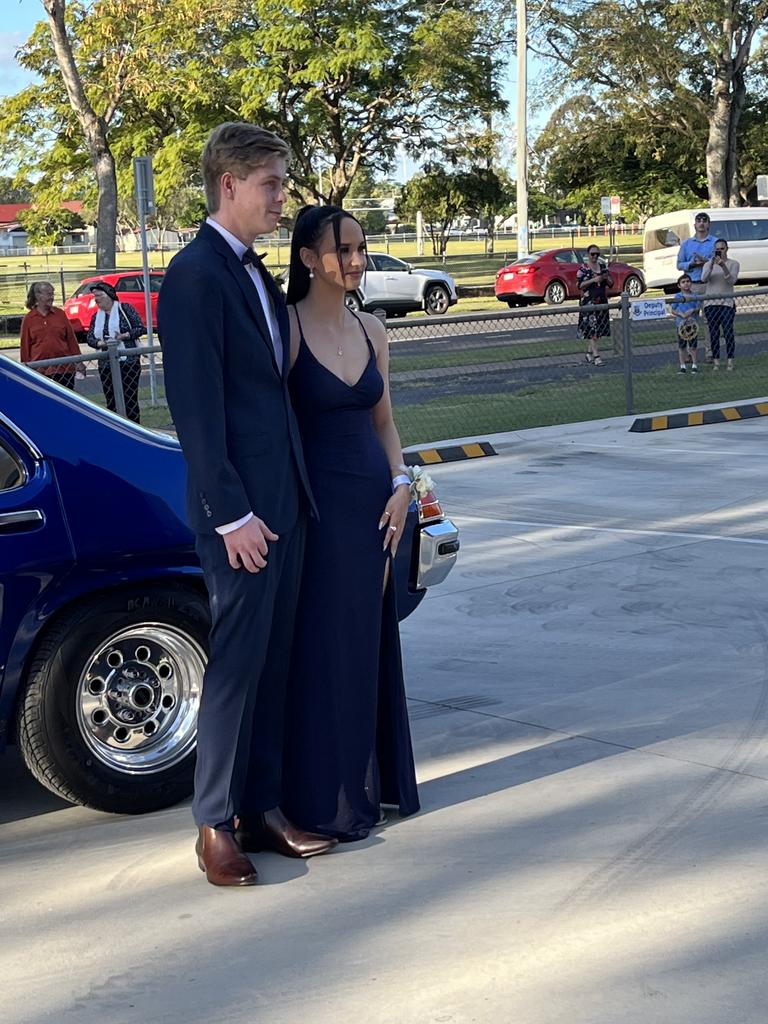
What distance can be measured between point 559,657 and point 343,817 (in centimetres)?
227

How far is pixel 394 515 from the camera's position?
454 centimetres

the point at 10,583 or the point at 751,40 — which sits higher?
the point at 751,40

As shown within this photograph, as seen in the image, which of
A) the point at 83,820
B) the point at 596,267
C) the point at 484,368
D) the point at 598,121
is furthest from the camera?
the point at 598,121

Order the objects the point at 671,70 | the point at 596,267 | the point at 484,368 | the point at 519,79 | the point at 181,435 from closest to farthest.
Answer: the point at 181,435, the point at 484,368, the point at 596,267, the point at 519,79, the point at 671,70

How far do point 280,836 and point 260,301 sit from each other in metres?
1.54

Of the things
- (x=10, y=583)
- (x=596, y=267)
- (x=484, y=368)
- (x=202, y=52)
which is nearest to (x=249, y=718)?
(x=10, y=583)

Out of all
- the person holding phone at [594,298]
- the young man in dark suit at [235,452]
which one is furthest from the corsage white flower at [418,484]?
the person holding phone at [594,298]

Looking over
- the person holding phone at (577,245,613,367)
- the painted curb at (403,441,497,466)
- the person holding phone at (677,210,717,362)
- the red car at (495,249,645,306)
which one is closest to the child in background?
the person holding phone at (577,245,613,367)

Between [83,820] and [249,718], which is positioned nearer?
[249,718]

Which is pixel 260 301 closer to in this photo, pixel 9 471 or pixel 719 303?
pixel 9 471

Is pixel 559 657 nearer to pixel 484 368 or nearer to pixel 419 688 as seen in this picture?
pixel 419 688

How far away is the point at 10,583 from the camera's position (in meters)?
4.55

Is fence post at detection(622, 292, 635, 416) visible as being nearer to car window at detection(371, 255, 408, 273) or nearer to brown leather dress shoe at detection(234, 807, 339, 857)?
brown leather dress shoe at detection(234, 807, 339, 857)

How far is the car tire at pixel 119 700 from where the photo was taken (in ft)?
15.4
